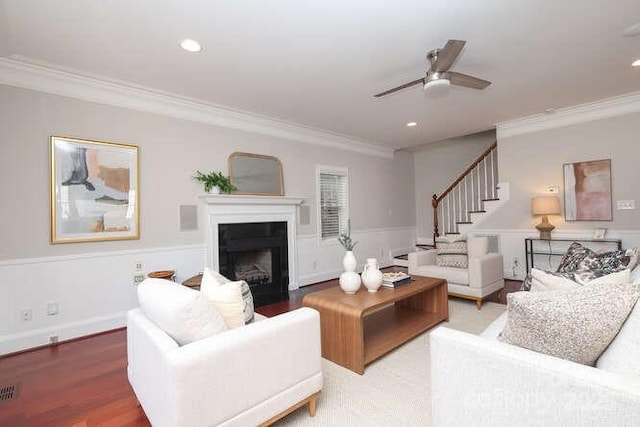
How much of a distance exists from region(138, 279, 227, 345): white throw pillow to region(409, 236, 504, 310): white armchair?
10.3 ft

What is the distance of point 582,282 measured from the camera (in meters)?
1.58

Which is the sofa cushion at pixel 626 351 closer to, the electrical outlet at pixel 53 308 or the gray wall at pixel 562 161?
the electrical outlet at pixel 53 308

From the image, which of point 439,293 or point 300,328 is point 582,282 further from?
point 439,293

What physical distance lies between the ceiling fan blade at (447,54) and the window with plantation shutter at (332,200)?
300 cm

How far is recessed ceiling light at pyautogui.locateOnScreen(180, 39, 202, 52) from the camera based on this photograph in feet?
8.23

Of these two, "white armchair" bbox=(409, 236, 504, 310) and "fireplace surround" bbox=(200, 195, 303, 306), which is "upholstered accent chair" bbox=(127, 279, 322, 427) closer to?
"fireplace surround" bbox=(200, 195, 303, 306)

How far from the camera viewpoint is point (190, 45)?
2.56 metres

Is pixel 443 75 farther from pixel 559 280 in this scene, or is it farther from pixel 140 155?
pixel 140 155

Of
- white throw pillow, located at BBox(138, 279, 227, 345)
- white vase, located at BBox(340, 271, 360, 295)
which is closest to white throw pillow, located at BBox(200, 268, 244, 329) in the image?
white throw pillow, located at BBox(138, 279, 227, 345)

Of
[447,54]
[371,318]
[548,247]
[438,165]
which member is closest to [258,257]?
[371,318]

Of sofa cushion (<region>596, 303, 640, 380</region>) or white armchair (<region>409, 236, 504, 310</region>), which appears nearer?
sofa cushion (<region>596, 303, 640, 380</region>)

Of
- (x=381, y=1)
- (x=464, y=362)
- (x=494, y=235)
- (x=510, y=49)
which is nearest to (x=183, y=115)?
(x=381, y=1)

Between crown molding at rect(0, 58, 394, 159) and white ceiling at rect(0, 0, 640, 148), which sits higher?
white ceiling at rect(0, 0, 640, 148)

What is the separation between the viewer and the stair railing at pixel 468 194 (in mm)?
5758
